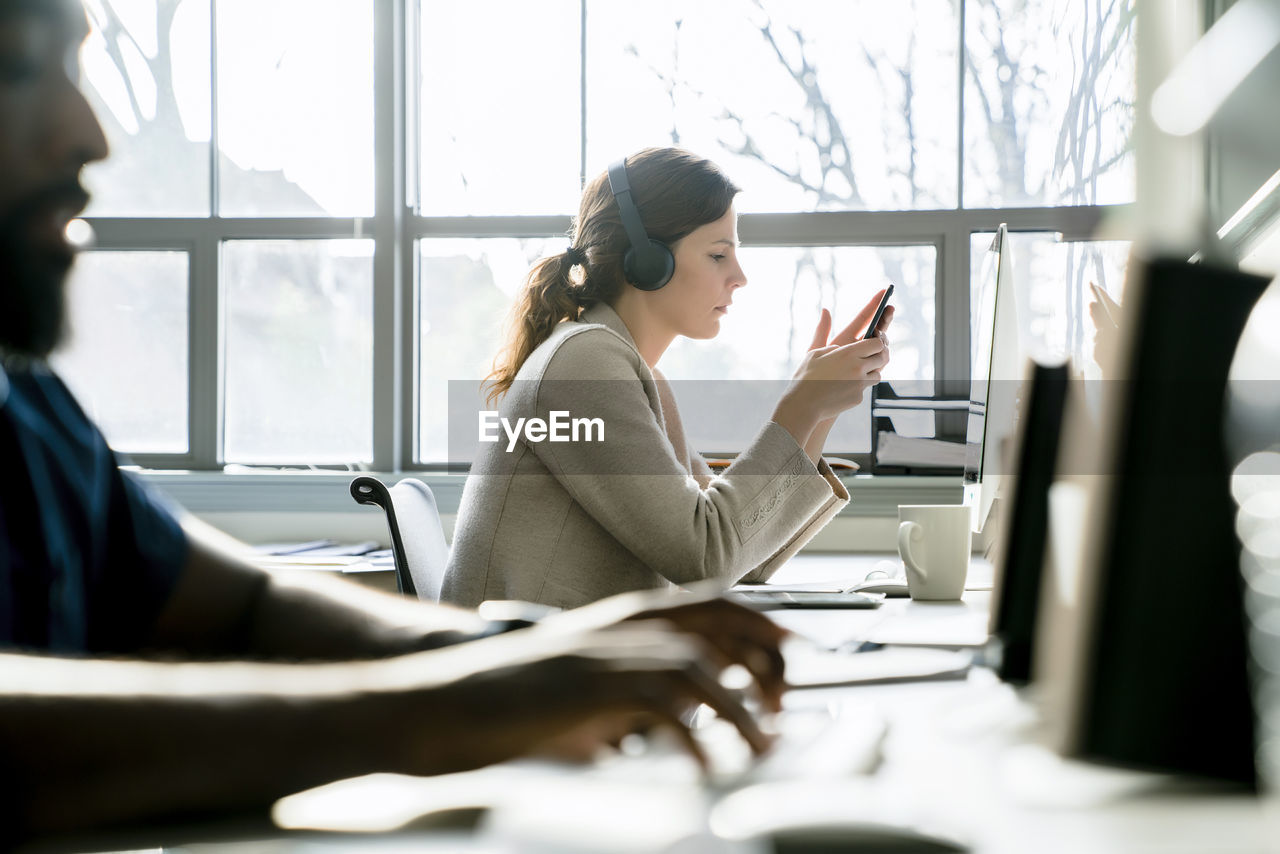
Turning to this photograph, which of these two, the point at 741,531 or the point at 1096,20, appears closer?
the point at 741,531

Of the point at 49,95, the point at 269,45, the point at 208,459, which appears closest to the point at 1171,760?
the point at 49,95

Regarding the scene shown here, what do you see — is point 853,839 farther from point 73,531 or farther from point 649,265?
point 649,265

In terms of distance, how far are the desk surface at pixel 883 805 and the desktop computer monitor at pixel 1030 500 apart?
99 mm

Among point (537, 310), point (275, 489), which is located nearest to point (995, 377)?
point (537, 310)

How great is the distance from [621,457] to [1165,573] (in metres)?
0.78

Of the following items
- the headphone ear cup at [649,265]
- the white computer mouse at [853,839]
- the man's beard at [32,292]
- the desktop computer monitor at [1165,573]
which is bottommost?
the white computer mouse at [853,839]

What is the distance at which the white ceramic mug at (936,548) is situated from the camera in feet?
3.86

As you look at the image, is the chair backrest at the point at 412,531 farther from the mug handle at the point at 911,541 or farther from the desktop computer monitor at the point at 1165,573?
Answer: the desktop computer monitor at the point at 1165,573

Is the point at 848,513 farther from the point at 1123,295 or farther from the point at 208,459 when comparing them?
the point at 1123,295

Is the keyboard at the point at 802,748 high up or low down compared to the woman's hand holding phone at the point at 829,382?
down

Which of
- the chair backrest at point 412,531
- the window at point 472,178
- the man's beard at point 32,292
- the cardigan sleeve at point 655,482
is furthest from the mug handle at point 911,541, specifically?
the window at point 472,178

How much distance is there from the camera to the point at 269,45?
9.00ft

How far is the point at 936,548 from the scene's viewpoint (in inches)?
46.7

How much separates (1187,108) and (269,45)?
9.23ft
